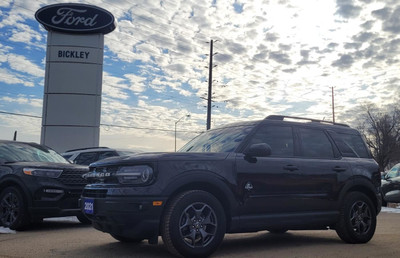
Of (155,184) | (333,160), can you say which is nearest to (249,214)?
(155,184)

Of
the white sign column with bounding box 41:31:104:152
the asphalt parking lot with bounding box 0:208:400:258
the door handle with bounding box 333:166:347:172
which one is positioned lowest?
the asphalt parking lot with bounding box 0:208:400:258

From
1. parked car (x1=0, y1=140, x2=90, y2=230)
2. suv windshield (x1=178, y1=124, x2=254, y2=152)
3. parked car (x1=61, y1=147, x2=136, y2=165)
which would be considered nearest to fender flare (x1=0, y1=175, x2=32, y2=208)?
parked car (x1=0, y1=140, x2=90, y2=230)

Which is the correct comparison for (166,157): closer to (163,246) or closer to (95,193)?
(95,193)

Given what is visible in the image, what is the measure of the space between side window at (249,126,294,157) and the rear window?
1133mm

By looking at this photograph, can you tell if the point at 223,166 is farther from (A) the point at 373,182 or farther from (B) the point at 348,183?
(A) the point at 373,182

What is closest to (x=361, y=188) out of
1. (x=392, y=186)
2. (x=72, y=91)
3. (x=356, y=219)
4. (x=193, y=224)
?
(x=356, y=219)

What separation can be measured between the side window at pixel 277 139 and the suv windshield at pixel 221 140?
17 cm

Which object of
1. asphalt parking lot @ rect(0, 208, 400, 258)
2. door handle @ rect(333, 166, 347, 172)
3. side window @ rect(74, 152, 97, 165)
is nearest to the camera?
asphalt parking lot @ rect(0, 208, 400, 258)

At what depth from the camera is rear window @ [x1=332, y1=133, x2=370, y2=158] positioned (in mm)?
6895

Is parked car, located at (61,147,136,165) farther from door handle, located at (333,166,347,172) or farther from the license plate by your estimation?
door handle, located at (333,166,347,172)

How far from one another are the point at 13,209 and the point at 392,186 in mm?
12410

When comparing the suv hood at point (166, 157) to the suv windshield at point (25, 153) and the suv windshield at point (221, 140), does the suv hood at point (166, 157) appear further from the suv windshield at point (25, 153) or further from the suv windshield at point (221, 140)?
the suv windshield at point (25, 153)

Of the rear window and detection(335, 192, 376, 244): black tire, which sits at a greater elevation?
the rear window

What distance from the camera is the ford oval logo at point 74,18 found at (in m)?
26.0
